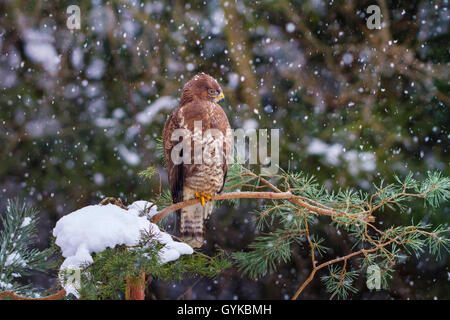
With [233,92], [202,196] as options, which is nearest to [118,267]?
[202,196]

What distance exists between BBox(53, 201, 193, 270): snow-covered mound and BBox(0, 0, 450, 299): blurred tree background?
71cm

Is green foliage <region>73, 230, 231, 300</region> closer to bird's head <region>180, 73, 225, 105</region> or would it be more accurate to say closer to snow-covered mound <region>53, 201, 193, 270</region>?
snow-covered mound <region>53, 201, 193, 270</region>

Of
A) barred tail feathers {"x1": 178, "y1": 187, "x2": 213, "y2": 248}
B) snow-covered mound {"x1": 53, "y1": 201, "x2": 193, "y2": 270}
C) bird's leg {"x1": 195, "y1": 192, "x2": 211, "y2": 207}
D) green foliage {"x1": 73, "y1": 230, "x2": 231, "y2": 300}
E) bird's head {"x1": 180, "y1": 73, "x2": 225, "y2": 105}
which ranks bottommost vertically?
green foliage {"x1": 73, "y1": 230, "x2": 231, "y2": 300}

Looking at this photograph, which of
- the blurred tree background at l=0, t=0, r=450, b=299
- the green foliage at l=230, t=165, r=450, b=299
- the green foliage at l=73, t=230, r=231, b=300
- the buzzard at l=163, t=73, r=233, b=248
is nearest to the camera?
the green foliage at l=73, t=230, r=231, b=300

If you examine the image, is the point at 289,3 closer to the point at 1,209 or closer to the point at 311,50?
the point at 311,50

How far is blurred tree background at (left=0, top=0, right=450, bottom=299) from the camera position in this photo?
1.57 meters

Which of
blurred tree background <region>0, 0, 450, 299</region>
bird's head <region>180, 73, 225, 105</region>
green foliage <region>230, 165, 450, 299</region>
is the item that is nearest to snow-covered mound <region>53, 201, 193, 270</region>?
green foliage <region>230, 165, 450, 299</region>

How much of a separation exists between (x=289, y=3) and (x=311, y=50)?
19 centimetres

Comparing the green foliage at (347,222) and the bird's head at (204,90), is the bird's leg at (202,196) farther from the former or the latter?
the bird's head at (204,90)

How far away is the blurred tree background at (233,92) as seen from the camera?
1.57 metres

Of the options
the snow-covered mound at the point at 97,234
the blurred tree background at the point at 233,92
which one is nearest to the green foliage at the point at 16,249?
the snow-covered mound at the point at 97,234

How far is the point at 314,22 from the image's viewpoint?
1.75 meters

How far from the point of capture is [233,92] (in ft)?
5.32
